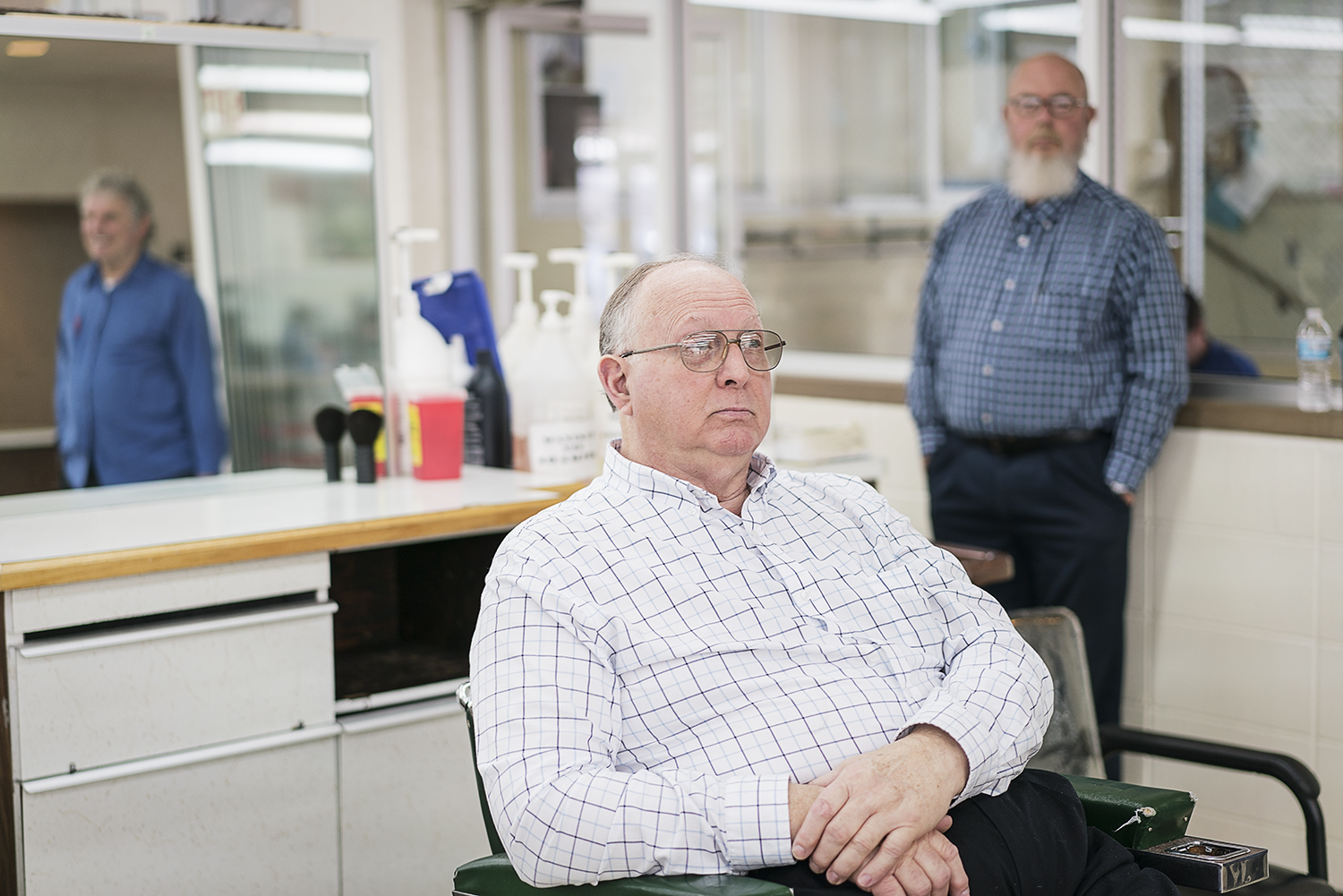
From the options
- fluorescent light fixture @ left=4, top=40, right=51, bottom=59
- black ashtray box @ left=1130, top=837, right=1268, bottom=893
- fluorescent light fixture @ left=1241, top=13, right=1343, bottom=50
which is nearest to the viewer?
black ashtray box @ left=1130, top=837, right=1268, bottom=893

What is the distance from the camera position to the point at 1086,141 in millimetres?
3277

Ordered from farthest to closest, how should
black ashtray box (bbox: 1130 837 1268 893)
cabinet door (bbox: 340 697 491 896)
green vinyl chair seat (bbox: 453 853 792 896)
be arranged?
cabinet door (bbox: 340 697 491 896)
black ashtray box (bbox: 1130 837 1268 893)
green vinyl chair seat (bbox: 453 853 792 896)

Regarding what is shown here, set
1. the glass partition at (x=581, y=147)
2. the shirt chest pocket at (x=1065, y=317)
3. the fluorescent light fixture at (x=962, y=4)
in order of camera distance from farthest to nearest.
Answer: the glass partition at (x=581, y=147) → the fluorescent light fixture at (x=962, y=4) → the shirt chest pocket at (x=1065, y=317)

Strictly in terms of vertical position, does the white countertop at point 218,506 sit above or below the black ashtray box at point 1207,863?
above

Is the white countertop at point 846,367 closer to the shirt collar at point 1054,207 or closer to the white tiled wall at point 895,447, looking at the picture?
the white tiled wall at point 895,447

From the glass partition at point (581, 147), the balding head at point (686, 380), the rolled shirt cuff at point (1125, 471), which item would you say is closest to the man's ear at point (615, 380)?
the balding head at point (686, 380)

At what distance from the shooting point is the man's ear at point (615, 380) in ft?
6.16

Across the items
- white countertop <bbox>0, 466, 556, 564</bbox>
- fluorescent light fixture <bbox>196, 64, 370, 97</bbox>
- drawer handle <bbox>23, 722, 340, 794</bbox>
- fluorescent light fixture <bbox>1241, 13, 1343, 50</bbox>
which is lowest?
drawer handle <bbox>23, 722, 340, 794</bbox>

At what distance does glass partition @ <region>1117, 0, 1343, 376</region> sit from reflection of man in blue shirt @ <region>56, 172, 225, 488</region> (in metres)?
2.26

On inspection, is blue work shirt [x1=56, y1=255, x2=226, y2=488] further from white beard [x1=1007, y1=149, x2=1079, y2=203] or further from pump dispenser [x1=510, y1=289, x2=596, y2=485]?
white beard [x1=1007, y1=149, x2=1079, y2=203]

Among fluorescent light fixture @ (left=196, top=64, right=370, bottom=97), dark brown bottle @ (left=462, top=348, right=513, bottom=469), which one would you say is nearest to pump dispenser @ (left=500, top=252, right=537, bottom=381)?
dark brown bottle @ (left=462, top=348, right=513, bottom=469)

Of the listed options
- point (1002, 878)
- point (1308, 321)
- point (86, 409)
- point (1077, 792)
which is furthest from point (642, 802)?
point (1308, 321)

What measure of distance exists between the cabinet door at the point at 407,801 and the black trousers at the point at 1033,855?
91cm

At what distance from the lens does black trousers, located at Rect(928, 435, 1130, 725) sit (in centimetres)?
313
